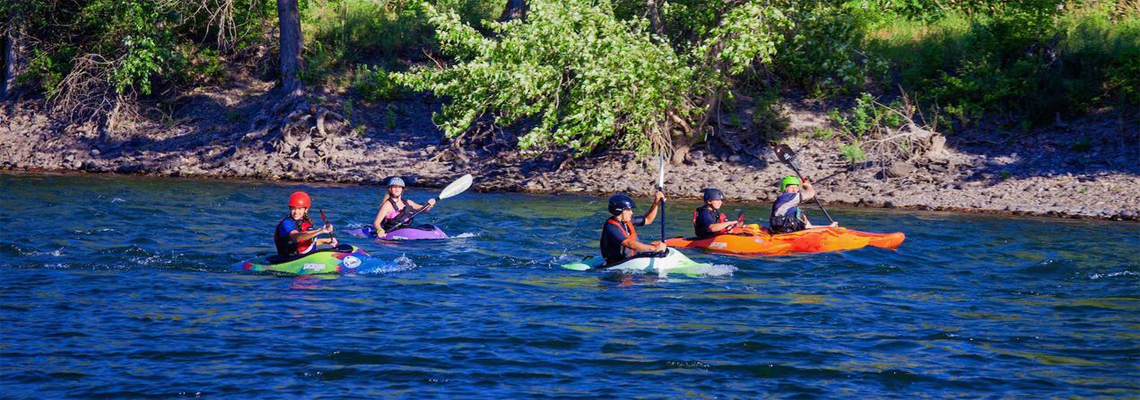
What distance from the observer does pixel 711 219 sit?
583 inches

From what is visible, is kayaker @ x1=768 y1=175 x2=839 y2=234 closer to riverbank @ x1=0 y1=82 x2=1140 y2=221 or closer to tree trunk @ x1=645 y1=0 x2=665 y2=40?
riverbank @ x1=0 y1=82 x2=1140 y2=221

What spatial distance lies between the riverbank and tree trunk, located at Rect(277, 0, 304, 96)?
0.68 meters

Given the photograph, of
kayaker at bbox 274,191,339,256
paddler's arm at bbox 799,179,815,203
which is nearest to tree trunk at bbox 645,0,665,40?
paddler's arm at bbox 799,179,815,203

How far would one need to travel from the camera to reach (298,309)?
1088 centimetres

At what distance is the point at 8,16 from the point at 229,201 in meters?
9.89

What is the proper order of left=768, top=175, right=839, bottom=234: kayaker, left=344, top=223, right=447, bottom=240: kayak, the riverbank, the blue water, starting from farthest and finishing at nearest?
1. the riverbank
2. left=344, top=223, right=447, bottom=240: kayak
3. left=768, top=175, right=839, bottom=234: kayaker
4. the blue water

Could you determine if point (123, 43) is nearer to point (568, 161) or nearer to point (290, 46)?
point (290, 46)

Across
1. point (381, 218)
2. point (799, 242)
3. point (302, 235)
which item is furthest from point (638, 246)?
point (381, 218)

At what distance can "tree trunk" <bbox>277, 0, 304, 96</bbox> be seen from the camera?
23.8 m

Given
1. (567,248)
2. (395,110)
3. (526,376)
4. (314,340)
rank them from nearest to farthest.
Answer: (526,376), (314,340), (567,248), (395,110)

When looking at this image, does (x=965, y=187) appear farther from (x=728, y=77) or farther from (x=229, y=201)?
(x=229, y=201)

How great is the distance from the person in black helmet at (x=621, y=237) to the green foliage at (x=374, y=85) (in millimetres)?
12145

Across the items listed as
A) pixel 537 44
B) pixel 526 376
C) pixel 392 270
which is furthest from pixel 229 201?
pixel 526 376

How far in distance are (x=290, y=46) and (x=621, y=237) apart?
1343 centimetres
